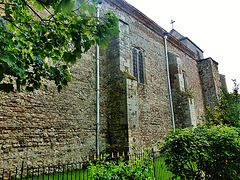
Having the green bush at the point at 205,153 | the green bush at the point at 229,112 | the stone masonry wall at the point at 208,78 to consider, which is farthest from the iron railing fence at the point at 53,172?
the stone masonry wall at the point at 208,78

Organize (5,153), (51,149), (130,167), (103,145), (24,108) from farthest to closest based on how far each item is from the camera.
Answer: (103,145) → (51,149) → (24,108) → (5,153) → (130,167)

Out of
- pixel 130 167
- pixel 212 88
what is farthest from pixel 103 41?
pixel 212 88

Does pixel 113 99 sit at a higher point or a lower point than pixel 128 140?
higher

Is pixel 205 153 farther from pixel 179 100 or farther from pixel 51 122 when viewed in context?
pixel 179 100

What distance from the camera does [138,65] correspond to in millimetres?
11484

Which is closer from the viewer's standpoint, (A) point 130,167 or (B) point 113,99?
(A) point 130,167

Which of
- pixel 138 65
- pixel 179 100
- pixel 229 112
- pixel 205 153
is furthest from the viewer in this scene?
pixel 179 100

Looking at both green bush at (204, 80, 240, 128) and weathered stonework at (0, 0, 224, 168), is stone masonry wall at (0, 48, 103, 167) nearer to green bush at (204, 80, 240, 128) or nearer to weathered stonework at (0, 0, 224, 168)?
weathered stonework at (0, 0, 224, 168)

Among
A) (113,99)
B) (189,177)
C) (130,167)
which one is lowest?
(189,177)

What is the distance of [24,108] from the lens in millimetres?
5816

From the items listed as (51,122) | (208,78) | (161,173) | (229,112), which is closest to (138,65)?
(229,112)

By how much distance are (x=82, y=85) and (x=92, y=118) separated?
1.62 m

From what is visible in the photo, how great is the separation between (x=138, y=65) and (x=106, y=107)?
14.0ft

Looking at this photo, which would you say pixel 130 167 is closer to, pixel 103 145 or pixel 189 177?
pixel 189 177
